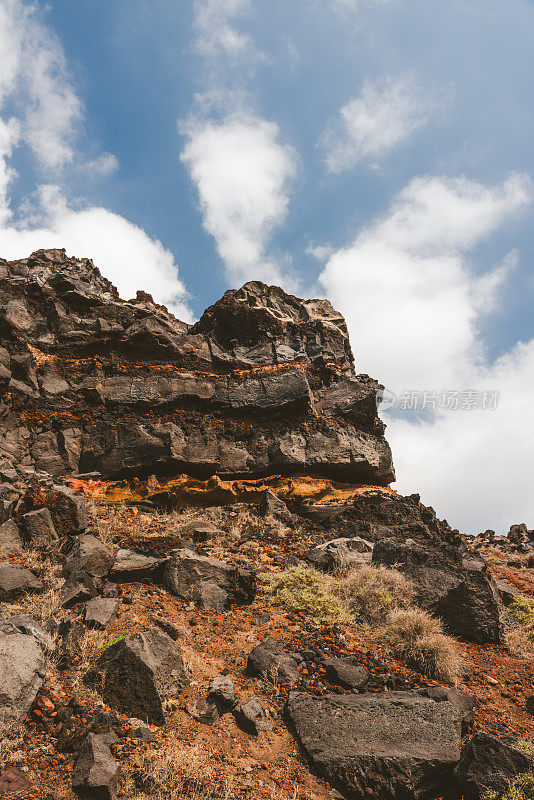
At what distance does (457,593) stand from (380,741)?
426cm

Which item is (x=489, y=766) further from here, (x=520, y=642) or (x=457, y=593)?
(x=520, y=642)

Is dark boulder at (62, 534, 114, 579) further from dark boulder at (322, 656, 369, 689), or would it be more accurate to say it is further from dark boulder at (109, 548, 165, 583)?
dark boulder at (322, 656, 369, 689)

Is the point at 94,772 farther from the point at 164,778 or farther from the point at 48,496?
the point at 48,496

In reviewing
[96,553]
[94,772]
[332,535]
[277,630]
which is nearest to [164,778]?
[94,772]

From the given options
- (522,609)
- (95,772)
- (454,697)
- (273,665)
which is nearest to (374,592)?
(454,697)

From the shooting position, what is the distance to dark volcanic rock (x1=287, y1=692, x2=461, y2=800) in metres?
4.38

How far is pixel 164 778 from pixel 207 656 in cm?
215

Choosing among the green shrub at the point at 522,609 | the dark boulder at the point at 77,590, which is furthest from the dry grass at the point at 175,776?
the green shrub at the point at 522,609

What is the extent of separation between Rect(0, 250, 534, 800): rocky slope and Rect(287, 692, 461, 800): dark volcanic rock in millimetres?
25

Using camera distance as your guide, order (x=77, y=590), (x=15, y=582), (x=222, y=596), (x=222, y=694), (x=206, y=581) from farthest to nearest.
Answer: (x=206, y=581) < (x=222, y=596) < (x=77, y=590) < (x=15, y=582) < (x=222, y=694)

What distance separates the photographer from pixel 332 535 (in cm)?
1263

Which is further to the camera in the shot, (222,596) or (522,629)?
(522,629)

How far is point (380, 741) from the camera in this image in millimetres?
4754

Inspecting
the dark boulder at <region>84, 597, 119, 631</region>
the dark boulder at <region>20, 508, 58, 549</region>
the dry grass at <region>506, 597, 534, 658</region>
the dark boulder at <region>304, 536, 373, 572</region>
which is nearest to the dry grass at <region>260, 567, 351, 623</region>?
the dark boulder at <region>304, 536, 373, 572</region>
